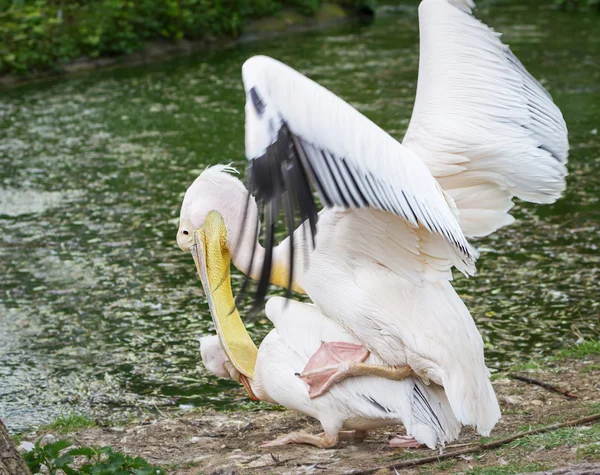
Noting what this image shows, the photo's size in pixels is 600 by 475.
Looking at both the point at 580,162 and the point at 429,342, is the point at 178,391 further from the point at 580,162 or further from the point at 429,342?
the point at 580,162

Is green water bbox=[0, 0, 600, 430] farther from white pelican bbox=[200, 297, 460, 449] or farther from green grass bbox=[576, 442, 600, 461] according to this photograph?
green grass bbox=[576, 442, 600, 461]

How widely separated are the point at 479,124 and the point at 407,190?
3.11 ft

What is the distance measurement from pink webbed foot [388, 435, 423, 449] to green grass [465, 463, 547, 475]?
1.52 feet

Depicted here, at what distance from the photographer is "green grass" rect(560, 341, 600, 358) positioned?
4.59 meters

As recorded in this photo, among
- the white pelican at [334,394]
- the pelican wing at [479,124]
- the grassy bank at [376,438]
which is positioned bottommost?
the grassy bank at [376,438]

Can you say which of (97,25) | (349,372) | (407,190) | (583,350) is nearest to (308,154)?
(407,190)

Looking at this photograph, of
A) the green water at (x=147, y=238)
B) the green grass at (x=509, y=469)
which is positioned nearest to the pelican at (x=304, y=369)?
the green grass at (x=509, y=469)

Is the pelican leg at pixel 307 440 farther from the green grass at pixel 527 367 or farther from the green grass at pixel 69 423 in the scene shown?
the green grass at pixel 527 367

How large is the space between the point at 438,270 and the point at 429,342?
0.83 ft

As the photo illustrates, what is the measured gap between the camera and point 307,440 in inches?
141

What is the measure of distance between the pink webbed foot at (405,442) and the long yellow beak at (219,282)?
58 centimetres

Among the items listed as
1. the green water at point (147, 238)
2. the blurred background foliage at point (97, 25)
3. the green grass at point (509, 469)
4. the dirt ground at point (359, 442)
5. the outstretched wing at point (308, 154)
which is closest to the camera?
the outstretched wing at point (308, 154)

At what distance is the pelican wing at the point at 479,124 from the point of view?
3.60 m

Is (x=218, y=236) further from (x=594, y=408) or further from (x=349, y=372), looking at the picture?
(x=594, y=408)
